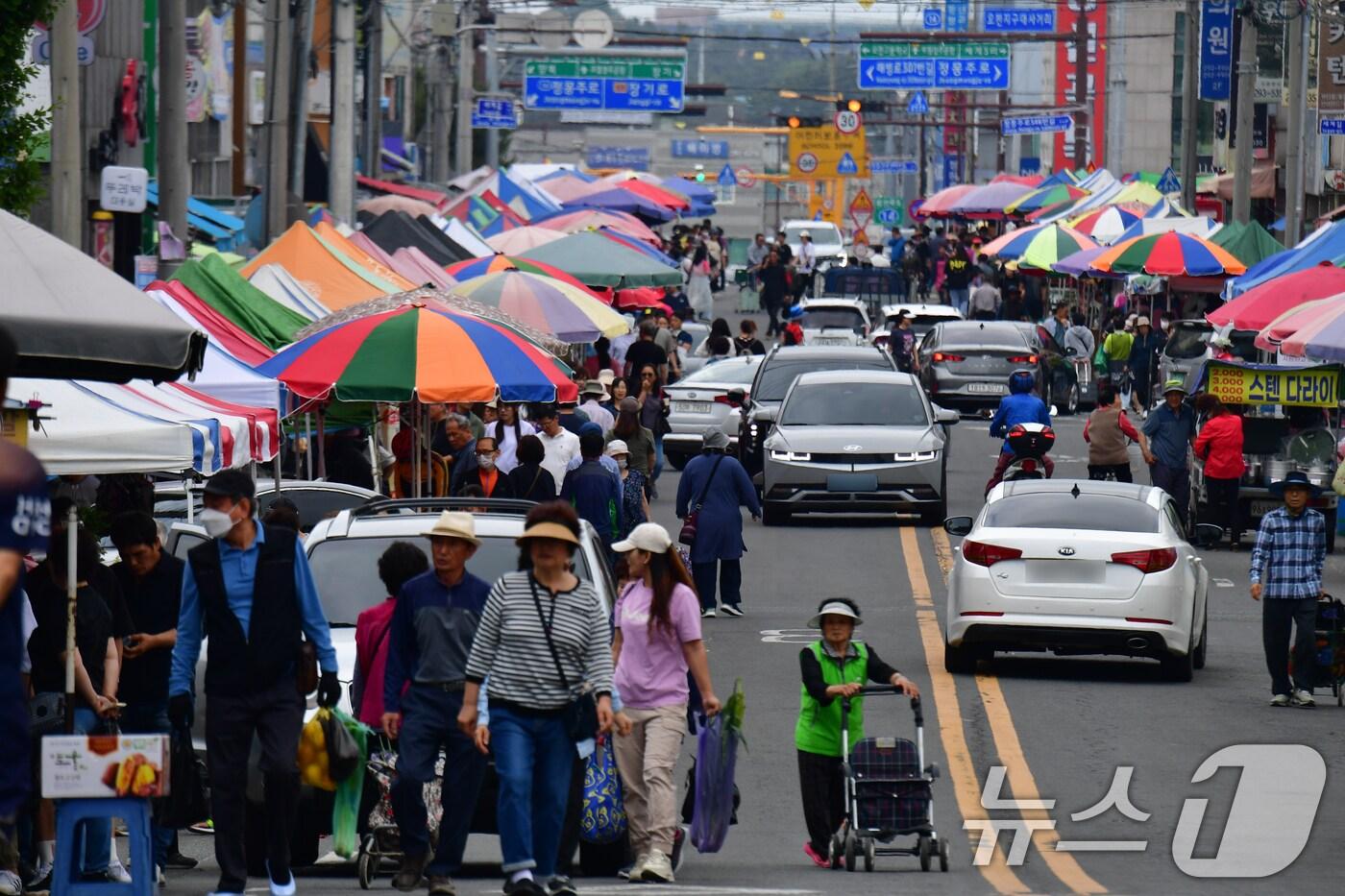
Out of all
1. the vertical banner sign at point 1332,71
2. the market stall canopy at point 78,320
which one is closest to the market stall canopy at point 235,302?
the market stall canopy at point 78,320

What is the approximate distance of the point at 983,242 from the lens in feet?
207

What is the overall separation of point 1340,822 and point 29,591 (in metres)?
6.62

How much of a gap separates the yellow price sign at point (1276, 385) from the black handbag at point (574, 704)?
16337 millimetres

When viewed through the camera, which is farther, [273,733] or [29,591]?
[29,591]

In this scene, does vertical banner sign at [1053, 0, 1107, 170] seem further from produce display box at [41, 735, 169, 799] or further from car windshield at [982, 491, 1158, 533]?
produce display box at [41, 735, 169, 799]

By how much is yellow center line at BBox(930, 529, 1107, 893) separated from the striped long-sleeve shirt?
253cm

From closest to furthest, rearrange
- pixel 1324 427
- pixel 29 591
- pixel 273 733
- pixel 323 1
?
pixel 273 733, pixel 29 591, pixel 1324 427, pixel 323 1

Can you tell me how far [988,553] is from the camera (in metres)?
16.8

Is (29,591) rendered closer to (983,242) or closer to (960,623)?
(960,623)

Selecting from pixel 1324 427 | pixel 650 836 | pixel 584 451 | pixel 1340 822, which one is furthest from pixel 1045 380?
pixel 650 836

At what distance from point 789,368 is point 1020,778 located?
53.5 feet

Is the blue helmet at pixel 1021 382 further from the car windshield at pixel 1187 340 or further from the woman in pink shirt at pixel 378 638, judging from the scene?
the woman in pink shirt at pixel 378 638

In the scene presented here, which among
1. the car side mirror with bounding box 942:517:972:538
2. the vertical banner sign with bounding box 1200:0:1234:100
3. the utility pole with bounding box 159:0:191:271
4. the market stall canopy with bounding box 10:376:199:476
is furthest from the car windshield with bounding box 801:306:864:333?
the market stall canopy with bounding box 10:376:199:476

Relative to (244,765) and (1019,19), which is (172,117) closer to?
Result: (244,765)
